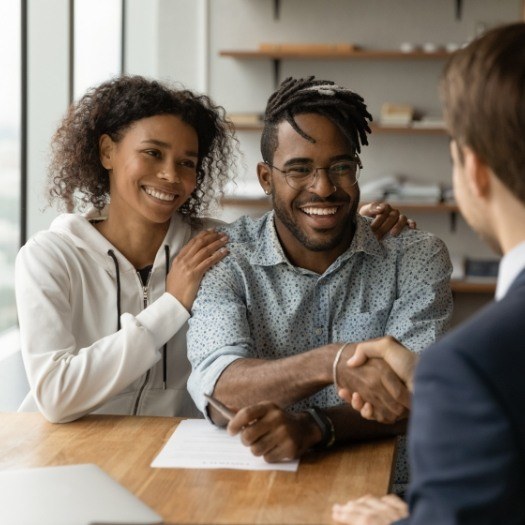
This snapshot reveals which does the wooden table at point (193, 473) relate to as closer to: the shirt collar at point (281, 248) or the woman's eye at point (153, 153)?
the shirt collar at point (281, 248)

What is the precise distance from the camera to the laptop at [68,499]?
4.64 feet

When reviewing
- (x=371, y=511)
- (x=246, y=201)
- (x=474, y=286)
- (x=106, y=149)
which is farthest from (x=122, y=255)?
(x=474, y=286)

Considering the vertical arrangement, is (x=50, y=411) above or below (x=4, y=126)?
below

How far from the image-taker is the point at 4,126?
330cm

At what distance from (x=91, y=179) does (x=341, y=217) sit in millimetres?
732

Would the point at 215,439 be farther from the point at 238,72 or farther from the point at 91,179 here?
the point at 238,72

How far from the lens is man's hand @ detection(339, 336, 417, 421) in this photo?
5.71ft

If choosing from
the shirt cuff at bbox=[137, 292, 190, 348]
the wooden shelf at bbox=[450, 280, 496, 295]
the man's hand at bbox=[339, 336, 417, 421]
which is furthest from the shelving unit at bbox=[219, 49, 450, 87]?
the man's hand at bbox=[339, 336, 417, 421]

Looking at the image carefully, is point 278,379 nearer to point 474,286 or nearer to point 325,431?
point 325,431

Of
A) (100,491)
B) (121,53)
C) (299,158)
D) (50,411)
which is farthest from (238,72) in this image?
(100,491)

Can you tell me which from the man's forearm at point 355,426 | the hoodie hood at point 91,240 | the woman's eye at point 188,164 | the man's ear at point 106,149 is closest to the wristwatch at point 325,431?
the man's forearm at point 355,426

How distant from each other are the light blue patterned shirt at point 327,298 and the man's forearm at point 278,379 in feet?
0.49

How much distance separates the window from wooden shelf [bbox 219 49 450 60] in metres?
1.75

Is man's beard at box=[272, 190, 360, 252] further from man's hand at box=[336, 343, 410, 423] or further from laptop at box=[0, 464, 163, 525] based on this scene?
laptop at box=[0, 464, 163, 525]
